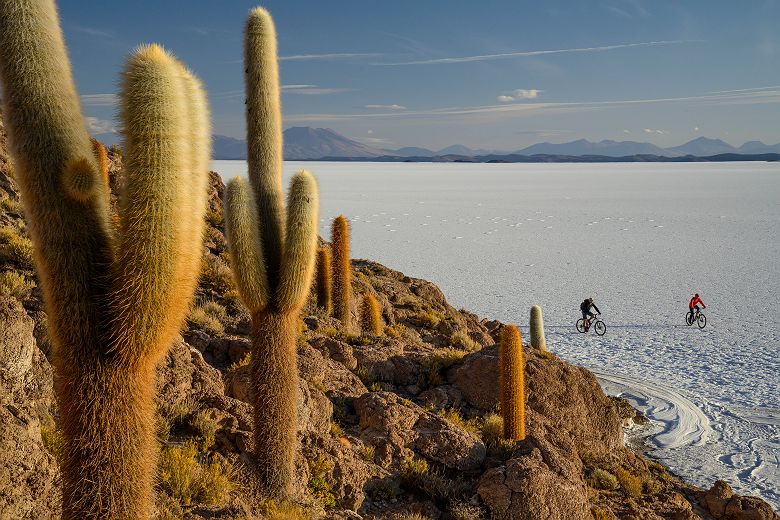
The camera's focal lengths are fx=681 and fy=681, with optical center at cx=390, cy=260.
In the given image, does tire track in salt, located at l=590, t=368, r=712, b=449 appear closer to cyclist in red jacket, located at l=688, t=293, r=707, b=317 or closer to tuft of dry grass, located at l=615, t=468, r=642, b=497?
tuft of dry grass, located at l=615, t=468, r=642, b=497

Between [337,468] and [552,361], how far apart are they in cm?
550

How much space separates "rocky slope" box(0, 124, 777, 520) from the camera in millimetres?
5891

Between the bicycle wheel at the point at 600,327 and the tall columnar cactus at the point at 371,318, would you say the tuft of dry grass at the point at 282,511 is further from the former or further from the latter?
the bicycle wheel at the point at 600,327

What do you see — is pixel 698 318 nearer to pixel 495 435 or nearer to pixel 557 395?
pixel 557 395

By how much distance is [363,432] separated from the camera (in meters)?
8.37

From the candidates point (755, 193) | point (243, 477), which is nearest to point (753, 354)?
point (243, 477)

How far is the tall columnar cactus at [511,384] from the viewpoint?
9.00 metres

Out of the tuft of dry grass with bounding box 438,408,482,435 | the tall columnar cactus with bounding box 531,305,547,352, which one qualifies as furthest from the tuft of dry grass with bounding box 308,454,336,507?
the tall columnar cactus with bounding box 531,305,547,352

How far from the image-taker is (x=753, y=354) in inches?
729

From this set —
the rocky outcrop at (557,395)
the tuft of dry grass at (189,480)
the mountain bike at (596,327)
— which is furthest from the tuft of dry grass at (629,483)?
the mountain bike at (596,327)

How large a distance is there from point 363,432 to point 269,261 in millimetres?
2724

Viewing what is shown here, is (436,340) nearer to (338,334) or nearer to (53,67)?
(338,334)

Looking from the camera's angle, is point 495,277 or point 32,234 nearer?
point 32,234

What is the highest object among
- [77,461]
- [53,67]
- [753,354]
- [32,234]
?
[53,67]
